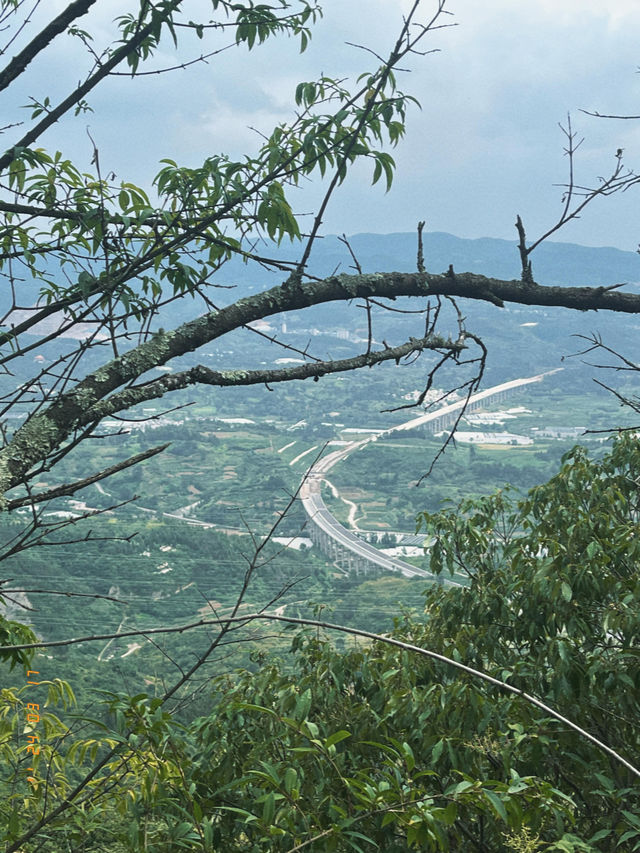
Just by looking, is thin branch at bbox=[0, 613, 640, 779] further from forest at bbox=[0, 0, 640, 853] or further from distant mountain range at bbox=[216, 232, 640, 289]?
distant mountain range at bbox=[216, 232, 640, 289]

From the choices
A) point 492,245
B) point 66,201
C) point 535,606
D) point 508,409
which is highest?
point 492,245

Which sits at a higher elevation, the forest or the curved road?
the forest

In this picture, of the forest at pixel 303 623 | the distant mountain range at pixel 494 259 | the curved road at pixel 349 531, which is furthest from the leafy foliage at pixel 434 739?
the distant mountain range at pixel 494 259

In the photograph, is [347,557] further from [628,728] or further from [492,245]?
[492,245]

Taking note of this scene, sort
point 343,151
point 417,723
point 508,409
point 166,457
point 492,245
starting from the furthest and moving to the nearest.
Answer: point 492,245, point 508,409, point 166,457, point 417,723, point 343,151

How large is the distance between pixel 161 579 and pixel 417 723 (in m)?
30.9

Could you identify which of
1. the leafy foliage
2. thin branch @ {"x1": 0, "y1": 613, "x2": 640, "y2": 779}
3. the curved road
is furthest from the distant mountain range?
thin branch @ {"x1": 0, "y1": 613, "x2": 640, "y2": 779}

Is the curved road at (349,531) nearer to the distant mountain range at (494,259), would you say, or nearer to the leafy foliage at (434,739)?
the leafy foliage at (434,739)

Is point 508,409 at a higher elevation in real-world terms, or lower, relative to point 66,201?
lower

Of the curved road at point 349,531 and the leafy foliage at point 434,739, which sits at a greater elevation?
the leafy foliage at point 434,739

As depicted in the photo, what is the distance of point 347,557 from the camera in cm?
3359

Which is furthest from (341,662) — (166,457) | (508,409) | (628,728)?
(508,409)

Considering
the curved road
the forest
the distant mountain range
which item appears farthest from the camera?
the distant mountain range

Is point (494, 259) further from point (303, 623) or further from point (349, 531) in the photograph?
point (303, 623)
